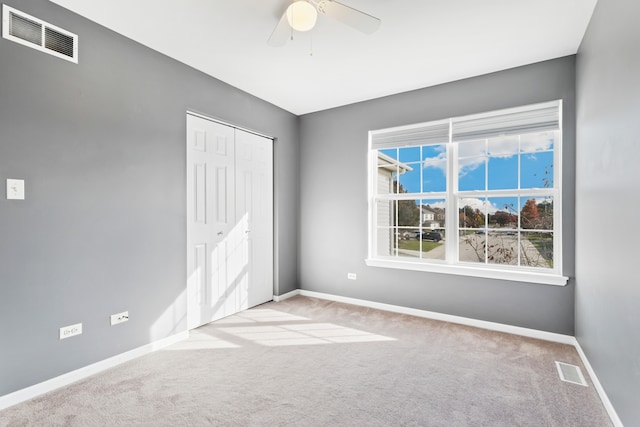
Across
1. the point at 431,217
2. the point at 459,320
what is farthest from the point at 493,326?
the point at 431,217

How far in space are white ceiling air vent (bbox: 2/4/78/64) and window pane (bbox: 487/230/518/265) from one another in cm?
413

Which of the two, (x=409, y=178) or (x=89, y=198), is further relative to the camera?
(x=409, y=178)

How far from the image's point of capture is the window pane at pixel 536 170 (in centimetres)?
304

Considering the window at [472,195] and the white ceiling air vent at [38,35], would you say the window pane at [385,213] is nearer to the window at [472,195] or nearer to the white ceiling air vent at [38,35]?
the window at [472,195]

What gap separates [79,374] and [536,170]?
4428mm

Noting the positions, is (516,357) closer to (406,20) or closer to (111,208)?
(406,20)

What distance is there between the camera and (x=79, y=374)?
7.35 ft

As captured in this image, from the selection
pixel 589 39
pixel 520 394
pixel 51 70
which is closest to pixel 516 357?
pixel 520 394

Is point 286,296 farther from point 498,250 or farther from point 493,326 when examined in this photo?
point 498,250

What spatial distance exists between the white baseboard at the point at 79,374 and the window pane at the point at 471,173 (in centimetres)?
343

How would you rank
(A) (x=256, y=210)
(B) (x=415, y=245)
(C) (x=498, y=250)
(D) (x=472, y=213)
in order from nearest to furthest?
1. (C) (x=498, y=250)
2. (D) (x=472, y=213)
3. (B) (x=415, y=245)
4. (A) (x=256, y=210)

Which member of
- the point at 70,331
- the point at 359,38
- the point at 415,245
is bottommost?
the point at 70,331

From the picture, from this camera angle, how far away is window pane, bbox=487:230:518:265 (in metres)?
3.21

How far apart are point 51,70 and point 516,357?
4250 mm
